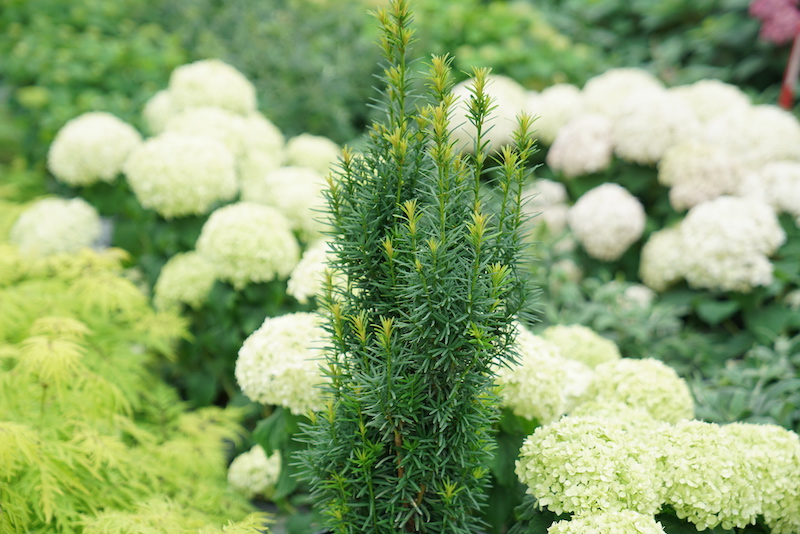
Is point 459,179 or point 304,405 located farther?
point 304,405

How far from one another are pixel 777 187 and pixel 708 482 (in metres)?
2.40

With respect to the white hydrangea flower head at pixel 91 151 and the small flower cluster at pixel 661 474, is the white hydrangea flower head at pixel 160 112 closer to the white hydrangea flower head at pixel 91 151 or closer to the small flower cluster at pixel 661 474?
the white hydrangea flower head at pixel 91 151

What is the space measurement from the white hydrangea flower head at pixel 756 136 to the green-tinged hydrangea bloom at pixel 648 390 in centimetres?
218

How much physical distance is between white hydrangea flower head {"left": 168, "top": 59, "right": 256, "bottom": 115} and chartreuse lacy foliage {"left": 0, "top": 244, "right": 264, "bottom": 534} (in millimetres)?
1421

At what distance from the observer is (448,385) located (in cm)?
164

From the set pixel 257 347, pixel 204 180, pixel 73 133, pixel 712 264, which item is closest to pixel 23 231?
pixel 73 133

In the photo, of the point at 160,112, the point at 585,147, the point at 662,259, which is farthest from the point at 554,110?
the point at 160,112

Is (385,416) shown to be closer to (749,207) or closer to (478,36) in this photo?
(749,207)

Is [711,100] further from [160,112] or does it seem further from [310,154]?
[160,112]

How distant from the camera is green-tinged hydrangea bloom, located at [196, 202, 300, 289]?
2.90 meters

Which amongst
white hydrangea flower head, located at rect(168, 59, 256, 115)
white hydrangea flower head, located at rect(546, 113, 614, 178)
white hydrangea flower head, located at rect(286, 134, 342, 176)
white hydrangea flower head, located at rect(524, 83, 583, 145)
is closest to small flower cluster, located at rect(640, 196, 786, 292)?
white hydrangea flower head, located at rect(546, 113, 614, 178)

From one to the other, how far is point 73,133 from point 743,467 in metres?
3.66

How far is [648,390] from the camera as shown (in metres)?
2.19

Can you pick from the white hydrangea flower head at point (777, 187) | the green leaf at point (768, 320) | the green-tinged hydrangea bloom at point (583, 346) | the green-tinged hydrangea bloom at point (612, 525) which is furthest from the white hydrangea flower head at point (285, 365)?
the white hydrangea flower head at point (777, 187)
